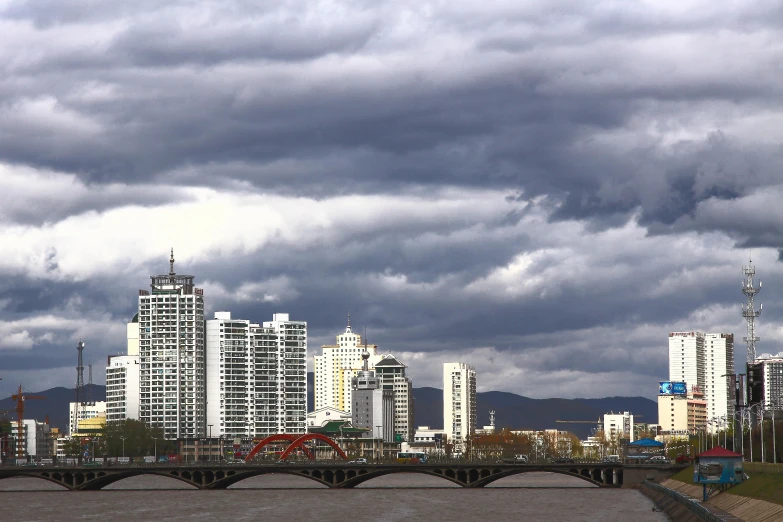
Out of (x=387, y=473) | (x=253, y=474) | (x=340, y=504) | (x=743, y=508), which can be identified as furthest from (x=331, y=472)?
(x=743, y=508)

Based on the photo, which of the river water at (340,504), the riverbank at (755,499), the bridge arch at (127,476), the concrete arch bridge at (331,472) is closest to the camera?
the riverbank at (755,499)

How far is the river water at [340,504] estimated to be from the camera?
13075cm

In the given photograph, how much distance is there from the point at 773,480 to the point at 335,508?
56.5 metres

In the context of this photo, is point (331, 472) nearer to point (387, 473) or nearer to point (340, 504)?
point (387, 473)

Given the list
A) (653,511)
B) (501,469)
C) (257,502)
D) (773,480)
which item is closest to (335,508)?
(257,502)

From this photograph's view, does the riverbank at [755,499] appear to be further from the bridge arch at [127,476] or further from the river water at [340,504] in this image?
the bridge arch at [127,476]

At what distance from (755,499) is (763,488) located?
181 inches

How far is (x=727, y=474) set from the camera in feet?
369

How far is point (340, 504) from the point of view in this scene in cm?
15175

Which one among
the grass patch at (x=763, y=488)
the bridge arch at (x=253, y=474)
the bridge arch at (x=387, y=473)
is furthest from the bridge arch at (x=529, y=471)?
the grass patch at (x=763, y=488)

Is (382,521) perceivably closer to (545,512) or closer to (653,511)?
(545,512)

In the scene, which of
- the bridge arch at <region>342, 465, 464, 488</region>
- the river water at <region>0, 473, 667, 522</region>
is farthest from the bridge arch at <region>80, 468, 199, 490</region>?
the bridge arch at <region>342, 465, 464, 488</region>

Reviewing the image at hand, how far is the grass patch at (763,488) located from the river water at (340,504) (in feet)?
40.0

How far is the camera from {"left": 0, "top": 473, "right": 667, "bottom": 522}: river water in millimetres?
130750
